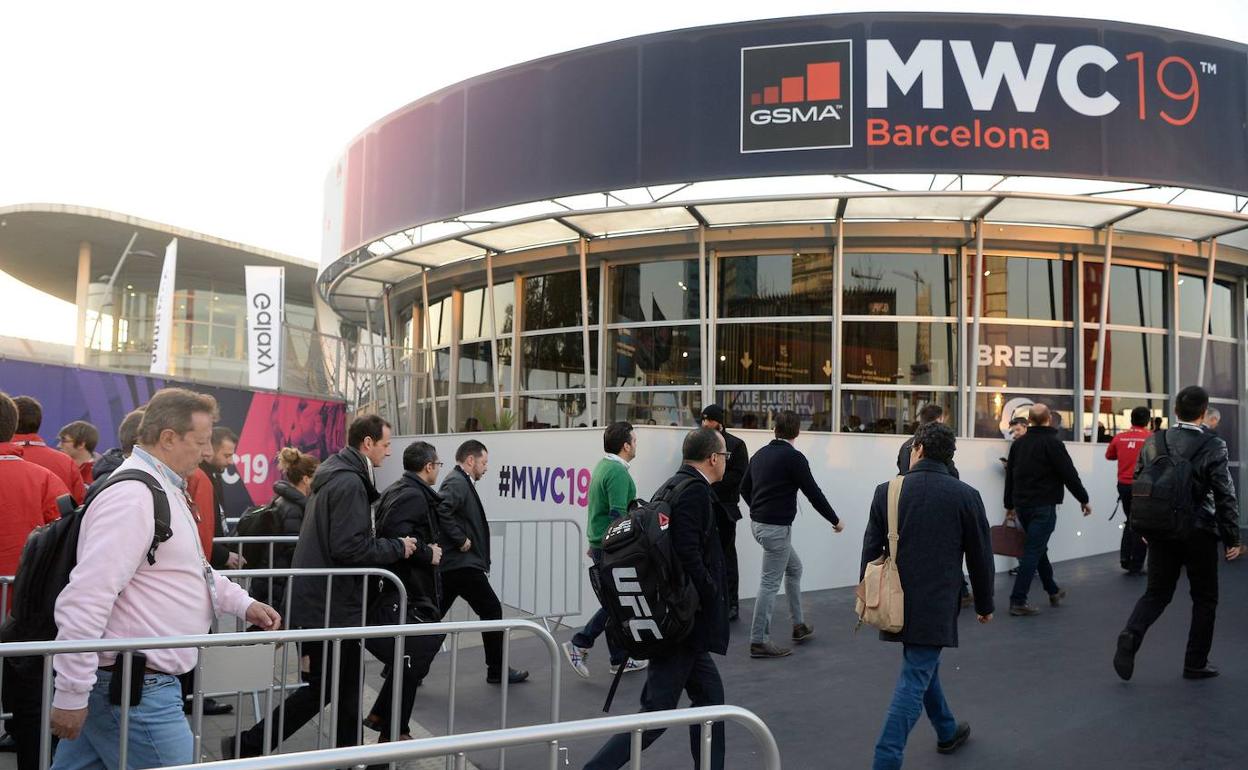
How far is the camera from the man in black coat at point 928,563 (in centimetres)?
498

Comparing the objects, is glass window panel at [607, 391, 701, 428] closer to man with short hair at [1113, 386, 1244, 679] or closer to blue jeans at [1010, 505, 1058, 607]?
blue jeans at [1010, 505, 1058, 607]

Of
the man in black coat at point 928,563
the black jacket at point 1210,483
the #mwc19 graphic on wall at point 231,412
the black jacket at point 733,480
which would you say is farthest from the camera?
the #mwc19 graphic on wall at point 231,412

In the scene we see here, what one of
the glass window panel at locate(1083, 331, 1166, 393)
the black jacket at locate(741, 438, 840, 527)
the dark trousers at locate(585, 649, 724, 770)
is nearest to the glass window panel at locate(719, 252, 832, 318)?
the glass window panel at locate(1083, 331, 1166, 393)

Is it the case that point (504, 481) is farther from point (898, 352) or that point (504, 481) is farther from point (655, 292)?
point (898, 352)

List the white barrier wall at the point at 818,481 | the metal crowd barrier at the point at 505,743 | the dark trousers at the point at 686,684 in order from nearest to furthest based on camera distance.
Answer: the metal crowd barrier at the point at 505,743 < the dark trousers at the point at 686,684 < the white barrier wall at the point at 818,481

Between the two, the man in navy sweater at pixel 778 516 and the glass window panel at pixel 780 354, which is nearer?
the man in navy sweater at pixel 778 516

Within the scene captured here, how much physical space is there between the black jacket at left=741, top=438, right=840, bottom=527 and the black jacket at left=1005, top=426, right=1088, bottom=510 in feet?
6.52

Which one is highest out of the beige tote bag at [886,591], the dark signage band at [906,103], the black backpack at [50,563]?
the dark signage band at [906,103]

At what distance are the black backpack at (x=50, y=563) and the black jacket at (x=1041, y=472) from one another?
7.65 meters

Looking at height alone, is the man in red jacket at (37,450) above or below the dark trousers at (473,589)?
above

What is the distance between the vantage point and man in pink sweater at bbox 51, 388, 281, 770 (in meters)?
3.18

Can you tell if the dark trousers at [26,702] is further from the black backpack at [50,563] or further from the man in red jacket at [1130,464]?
the man in red jacket at [1130,464]

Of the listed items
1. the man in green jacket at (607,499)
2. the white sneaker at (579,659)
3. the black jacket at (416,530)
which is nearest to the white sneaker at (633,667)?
the man in green jacket at (607,499)

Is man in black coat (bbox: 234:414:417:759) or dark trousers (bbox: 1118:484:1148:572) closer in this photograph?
man in black coat (bbox: 234:414:417:759)
